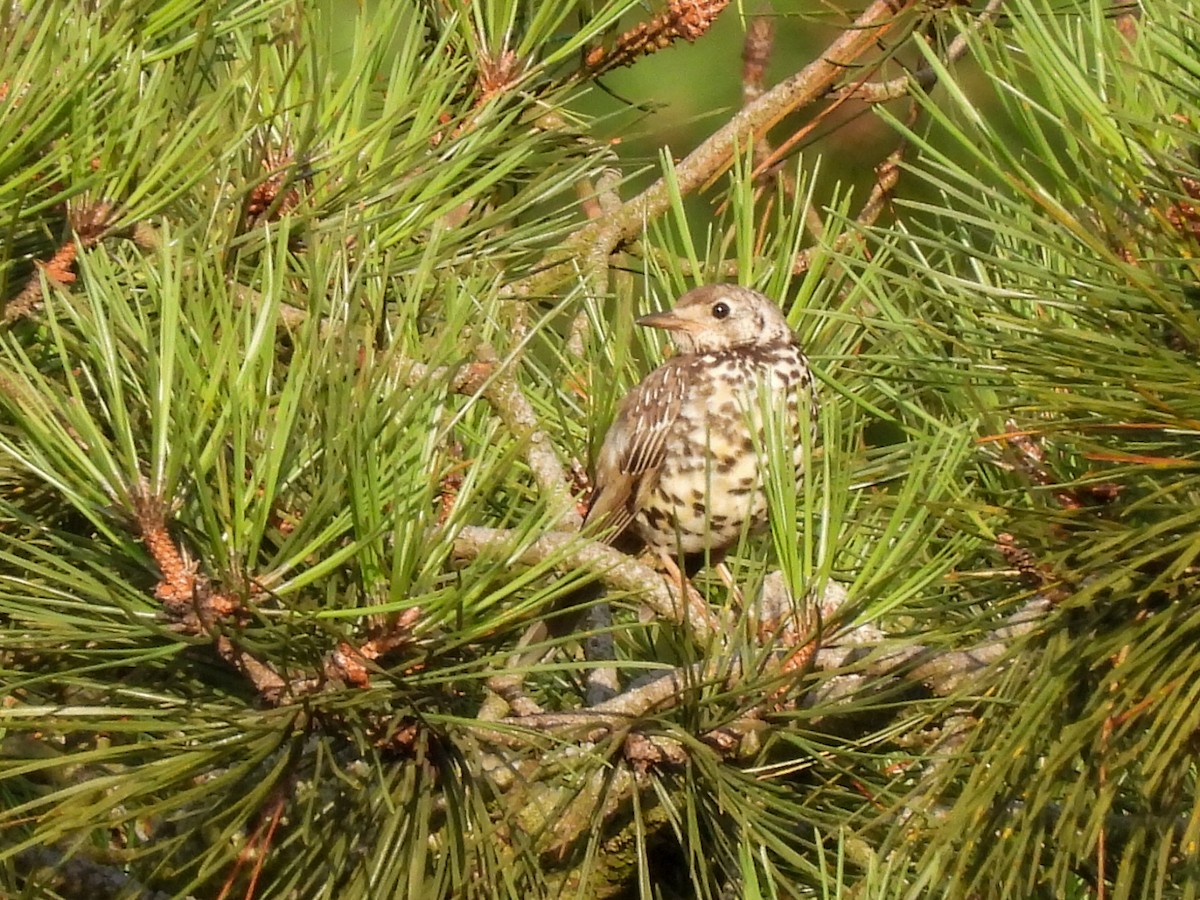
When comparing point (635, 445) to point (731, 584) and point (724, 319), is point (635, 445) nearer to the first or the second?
point (724, 319)

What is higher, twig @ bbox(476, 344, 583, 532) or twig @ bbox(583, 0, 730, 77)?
twig @ bbox(583, 0, 730, 77)

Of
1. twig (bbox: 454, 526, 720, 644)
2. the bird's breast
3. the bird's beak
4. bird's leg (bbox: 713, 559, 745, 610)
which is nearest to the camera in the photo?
twig (bbox: 454, 526, 720, 644)

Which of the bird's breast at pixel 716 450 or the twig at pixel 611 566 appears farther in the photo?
the bird's breast at pixel 716 450

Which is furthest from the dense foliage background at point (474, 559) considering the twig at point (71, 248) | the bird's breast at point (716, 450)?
the bird's breast at point (716, 450)

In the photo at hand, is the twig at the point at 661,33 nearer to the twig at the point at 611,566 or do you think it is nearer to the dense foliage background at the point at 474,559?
the dense foliage background at the point at 474,559

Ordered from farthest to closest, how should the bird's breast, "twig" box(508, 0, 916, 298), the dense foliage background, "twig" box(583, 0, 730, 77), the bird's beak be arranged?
the bird's breast
the bird's beak
"twig" box(508, 0, 916, 298)
"twig" box(583, 0, 730, 77)
the dense foliage background

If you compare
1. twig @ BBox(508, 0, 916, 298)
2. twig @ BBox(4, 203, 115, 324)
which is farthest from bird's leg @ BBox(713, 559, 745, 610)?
twig @ BBox(4, 203, 115, 324)

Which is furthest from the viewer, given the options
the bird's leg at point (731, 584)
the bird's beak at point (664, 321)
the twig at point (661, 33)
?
the bird's beak at point (664, 321)

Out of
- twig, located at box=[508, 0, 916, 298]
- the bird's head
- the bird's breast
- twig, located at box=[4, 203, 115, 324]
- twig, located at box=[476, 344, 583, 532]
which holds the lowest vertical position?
the bird's breast

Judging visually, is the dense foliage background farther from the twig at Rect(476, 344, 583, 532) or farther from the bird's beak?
the bird's beak
